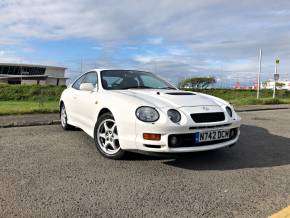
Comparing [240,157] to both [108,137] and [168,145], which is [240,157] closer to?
[168,145]

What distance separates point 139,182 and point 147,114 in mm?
888

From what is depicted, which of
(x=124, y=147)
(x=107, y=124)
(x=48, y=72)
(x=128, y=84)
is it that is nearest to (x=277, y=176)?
(x=124, y=147)

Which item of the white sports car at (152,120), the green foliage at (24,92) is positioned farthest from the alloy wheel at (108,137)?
the green foliage at (24,92)

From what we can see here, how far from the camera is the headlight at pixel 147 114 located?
4020 millimetres

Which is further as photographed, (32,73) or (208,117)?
(32,73)

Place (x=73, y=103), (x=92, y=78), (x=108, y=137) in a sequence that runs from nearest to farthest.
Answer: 1. (x=108, y=137)
2. (x=92, y=78)
3. (x=73, y=103)

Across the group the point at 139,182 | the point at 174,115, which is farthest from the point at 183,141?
the point at 139,182

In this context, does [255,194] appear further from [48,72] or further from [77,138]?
[48,72]

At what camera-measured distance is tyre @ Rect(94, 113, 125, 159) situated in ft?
14.6

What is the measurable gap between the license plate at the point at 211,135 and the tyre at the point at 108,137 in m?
1.06

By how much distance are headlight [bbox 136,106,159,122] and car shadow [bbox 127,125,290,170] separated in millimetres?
493

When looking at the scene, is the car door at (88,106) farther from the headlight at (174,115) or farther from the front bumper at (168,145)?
the headlight at (174,115)

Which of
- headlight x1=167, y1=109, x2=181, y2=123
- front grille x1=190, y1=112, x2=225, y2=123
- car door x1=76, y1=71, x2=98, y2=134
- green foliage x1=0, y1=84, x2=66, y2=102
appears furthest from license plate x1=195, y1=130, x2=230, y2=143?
green foliage x1=0, y1=84, x2=66, y2=102

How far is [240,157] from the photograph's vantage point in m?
4.80
